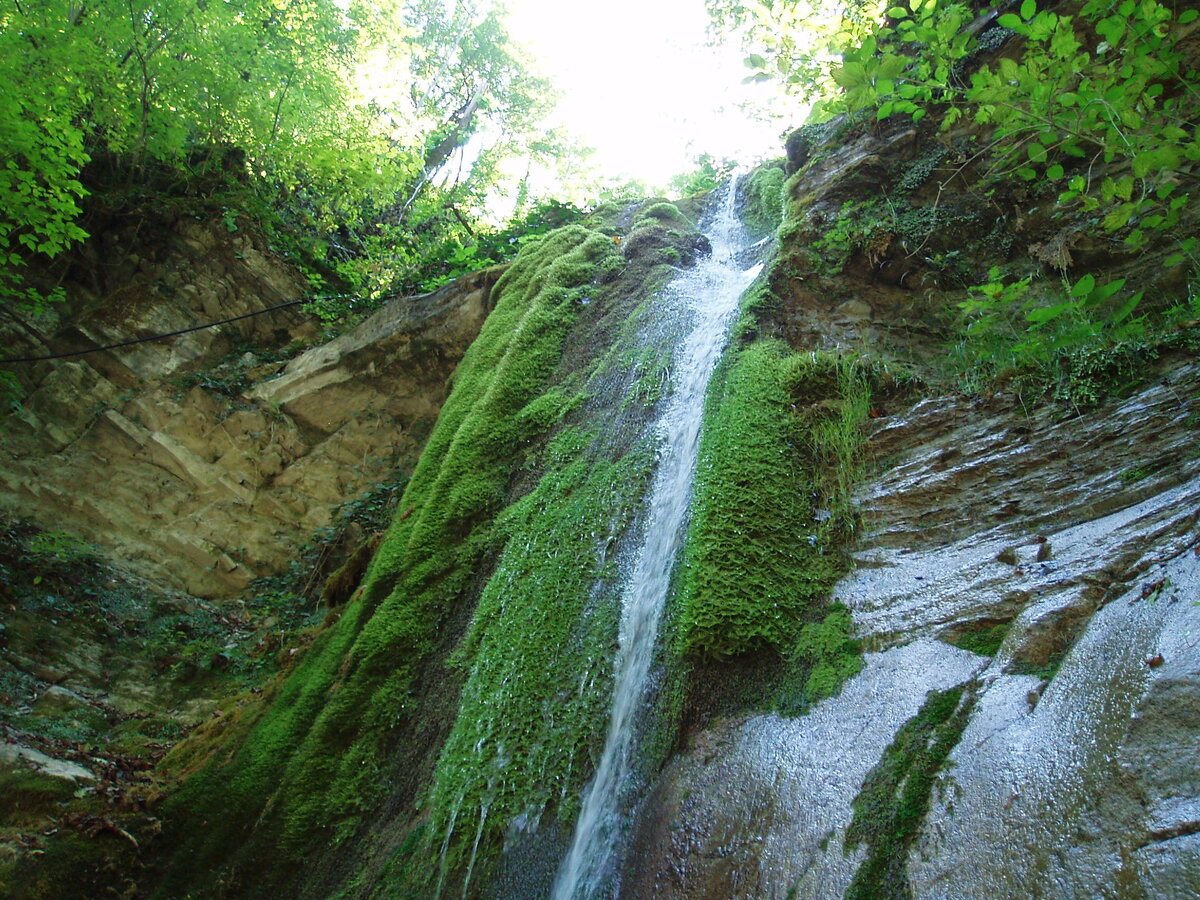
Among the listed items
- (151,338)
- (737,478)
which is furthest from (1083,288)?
(151,338)

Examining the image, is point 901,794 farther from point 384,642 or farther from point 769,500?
point 384,642

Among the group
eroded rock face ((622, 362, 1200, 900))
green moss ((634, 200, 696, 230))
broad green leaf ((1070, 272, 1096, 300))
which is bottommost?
eroded rock face ((622, 362, 1200, 900))

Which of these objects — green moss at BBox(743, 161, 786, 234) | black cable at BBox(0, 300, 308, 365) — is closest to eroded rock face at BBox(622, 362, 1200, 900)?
green moss at BBox(743, 161, 786, 234)

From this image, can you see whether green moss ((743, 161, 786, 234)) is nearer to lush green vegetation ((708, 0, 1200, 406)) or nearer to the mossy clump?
lush green vegetation ((708, 0, 1200, 406))

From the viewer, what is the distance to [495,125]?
17.9 metres

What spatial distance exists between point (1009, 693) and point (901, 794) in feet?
1.70

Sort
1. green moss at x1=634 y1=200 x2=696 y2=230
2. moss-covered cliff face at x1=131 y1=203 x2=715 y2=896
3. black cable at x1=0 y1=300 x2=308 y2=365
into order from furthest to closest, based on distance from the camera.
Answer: green moss at x1=634 y1=200 x2=696 y2=230, black cable at x1=0 y1=300 x2=308 y2=365, moss-covered cliff face at x1=131 y1=203 x2=715 y2=896

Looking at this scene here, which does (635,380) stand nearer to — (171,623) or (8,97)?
(171,623)

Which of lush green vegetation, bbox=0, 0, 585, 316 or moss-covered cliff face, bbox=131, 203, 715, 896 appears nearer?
moss-covered cliff face, bbox=131, 203, 715, 896

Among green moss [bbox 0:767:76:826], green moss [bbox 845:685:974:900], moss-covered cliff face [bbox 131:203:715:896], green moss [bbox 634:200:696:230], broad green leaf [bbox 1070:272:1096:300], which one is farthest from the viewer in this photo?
green moss [bbox 634:200:696:230]

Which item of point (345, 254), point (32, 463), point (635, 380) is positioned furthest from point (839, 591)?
point (345, 254)

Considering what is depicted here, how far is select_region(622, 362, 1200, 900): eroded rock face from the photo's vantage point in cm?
172

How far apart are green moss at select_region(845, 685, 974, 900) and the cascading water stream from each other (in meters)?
1.06

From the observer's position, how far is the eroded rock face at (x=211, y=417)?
23.3 feet
